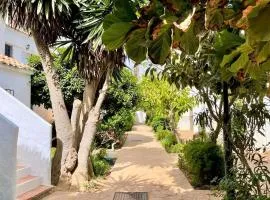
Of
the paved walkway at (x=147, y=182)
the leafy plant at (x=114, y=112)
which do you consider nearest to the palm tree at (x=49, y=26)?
the paved walkway at (x=147, y=182)

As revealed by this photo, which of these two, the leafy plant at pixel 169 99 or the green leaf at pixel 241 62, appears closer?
the green leaf at pixel 241 62

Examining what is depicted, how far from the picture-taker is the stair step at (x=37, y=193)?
8.70 m

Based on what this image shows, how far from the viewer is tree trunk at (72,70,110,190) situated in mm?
10635

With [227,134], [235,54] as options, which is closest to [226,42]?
[235,54]

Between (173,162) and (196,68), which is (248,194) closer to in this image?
(196,68)

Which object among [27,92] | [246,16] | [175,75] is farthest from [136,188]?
[246,16]

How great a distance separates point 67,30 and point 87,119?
264 cm

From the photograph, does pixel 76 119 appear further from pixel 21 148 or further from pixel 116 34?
pixel 116 34

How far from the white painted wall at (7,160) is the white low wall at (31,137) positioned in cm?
283

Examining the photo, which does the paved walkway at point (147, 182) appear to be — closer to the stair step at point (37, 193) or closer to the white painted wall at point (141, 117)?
the stair step at point (37, 193)

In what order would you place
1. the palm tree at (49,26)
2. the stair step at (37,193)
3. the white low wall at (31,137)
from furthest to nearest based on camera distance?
the white low wall at (31,137)
the palm tree at (49,26)
the stair step at (37,193)

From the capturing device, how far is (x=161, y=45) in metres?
1.72

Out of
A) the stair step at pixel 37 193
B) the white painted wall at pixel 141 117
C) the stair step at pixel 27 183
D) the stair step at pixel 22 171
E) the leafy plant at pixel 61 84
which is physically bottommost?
the white painted wall at pixel 141 117

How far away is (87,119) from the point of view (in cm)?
1158
